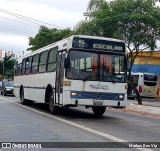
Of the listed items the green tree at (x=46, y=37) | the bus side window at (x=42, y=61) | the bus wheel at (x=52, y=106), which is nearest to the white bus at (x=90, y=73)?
the bus wheel at (x=52, y=106)

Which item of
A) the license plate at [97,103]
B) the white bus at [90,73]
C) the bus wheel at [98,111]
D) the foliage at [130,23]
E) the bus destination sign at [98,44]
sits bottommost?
the bus wheel at [98,111]

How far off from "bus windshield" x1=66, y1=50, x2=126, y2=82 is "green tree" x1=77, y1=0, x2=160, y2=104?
890 centimetres

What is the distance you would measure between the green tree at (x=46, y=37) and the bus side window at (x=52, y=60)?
36.3 meters

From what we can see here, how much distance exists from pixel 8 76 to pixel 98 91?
257ft

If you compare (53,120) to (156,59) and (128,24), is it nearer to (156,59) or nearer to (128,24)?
(128,24)

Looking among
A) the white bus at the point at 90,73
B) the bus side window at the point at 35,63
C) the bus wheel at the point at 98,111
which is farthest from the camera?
the bus side window at the point at 35,63

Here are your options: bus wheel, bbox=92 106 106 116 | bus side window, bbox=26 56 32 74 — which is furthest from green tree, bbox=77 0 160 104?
bus wheel, bbox=92 106 106 116

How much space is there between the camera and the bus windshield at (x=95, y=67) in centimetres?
1538

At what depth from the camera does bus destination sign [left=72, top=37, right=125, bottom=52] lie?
15617mm

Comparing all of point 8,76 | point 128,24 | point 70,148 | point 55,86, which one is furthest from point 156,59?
point 8,76

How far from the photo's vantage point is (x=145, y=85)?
39438mm

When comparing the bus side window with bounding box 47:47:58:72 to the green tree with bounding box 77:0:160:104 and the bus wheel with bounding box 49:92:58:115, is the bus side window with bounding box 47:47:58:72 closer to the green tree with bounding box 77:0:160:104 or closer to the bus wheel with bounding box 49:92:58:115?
the bus wheel with bounding box 49:92:58:115

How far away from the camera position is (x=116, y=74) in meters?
15.8

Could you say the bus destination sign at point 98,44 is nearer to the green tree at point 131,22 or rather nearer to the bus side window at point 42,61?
the bus side window at point 42,61
